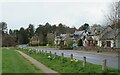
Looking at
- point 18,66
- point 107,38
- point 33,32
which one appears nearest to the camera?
point 18,66

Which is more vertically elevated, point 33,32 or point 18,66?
point 33,32

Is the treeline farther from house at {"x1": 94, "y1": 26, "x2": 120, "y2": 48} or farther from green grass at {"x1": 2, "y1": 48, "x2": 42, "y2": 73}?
green grass at {"x1": 2, "y1": 48, "x2": 42, "y2": 73}

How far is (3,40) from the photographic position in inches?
4734

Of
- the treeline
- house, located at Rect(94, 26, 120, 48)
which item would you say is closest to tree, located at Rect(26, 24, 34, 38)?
the treeline

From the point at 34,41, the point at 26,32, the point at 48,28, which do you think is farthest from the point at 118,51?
the point at 48,28

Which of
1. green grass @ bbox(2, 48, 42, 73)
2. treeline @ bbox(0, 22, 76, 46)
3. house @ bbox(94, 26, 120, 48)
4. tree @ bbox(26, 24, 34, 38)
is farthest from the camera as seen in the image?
tree @ bbox(26, 24, 34, 38)

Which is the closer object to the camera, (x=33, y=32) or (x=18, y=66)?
(x=18, y=66)

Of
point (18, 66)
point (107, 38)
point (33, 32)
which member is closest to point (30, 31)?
point (33, 32)

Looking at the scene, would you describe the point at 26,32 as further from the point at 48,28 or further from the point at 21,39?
the point at 48,28

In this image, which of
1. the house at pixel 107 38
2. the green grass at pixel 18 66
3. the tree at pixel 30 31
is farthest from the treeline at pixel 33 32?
the green grass at pixel 18 66

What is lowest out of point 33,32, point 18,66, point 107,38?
point 18,66

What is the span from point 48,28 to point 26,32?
2238cm

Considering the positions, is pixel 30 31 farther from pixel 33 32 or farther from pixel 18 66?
pixel 18 66

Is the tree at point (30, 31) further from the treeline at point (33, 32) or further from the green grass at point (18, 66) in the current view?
the green grass at point (18, 66)
